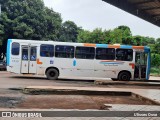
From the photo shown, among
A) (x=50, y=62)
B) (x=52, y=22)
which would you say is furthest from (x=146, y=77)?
(x=52, y=22)

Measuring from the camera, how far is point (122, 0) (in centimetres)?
870

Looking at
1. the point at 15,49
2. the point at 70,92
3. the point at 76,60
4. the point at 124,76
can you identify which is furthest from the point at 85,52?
the point at 70,92

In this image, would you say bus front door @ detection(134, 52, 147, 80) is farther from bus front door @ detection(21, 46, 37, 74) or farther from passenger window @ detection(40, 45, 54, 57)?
bus front door @ detection(21, 46, 37, 74)

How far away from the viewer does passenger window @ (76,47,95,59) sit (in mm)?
22422

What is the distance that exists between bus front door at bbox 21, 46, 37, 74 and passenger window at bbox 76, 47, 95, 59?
3.06m

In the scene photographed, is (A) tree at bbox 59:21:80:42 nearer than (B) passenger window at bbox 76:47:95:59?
No

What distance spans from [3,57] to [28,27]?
6.25 metres

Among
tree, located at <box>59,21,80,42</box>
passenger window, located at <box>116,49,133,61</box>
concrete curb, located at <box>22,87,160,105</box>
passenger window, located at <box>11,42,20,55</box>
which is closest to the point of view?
concrete curb, located at <box>22,87,160,105</box>

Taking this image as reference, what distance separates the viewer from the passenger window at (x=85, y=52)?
883 inches

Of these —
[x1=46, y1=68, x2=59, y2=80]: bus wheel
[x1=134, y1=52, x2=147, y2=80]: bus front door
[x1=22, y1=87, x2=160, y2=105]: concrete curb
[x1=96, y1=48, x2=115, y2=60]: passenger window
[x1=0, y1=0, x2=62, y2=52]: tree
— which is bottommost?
[x1=22, y1=87, x2=160, y2=105]: concrete curb

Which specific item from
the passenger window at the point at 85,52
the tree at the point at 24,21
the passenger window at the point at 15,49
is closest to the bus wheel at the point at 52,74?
the passenger window at the point at 85,52

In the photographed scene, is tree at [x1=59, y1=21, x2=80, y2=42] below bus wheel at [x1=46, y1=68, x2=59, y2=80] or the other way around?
the other way around

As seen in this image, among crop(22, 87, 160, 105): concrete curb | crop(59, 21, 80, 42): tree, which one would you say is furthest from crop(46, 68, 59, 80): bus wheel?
crop(59, 21, 80, 42): tree

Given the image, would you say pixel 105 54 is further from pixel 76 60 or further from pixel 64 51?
pixel 64 51
